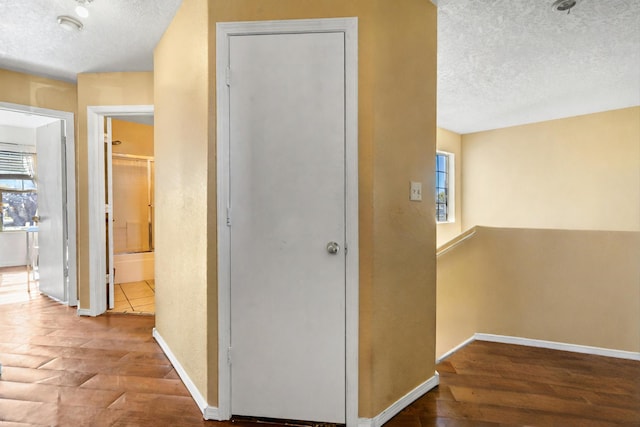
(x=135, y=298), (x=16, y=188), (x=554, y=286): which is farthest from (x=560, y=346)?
(x=16, y=188)

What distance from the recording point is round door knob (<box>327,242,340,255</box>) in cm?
174

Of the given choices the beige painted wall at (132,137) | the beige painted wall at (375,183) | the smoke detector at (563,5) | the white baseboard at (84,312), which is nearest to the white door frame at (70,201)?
the white baseboard at (84,312)

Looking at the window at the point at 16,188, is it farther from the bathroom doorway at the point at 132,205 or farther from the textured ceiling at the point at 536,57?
the textured ceiling at the point at 536,57

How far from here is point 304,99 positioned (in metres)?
1.74

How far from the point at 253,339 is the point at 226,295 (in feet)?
0.90

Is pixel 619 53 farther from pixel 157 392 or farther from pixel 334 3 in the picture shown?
pixel 157 392

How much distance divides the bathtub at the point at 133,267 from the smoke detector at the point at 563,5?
532 cm

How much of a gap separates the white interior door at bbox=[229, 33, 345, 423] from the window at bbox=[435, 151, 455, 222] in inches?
181

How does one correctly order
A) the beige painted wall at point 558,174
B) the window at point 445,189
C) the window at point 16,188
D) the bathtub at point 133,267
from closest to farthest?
the beige painted wall at point 558,174 → the bathtub at point 133,267 → the window at point 16,188 → the window at point 445,189

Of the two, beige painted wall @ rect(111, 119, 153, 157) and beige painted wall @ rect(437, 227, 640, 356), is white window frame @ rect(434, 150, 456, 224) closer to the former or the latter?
beige painted wall @ rect(437, 227, 640, 356)

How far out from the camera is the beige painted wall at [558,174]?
448 centimetres

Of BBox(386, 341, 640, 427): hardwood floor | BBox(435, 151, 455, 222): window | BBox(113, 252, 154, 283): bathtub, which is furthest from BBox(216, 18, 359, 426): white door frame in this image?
BBox(435, 151, 455, 222): window

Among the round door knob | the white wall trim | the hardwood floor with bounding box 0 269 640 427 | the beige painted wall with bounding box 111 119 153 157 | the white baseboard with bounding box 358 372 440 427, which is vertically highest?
the beige painted wall with bounding box 111 119 153 157

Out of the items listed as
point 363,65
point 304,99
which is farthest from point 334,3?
point 304,99
